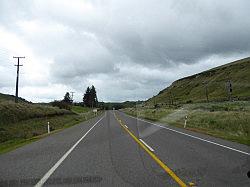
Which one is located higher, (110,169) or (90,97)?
(90,97)

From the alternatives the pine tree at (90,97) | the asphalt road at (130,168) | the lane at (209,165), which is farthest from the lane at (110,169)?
the pine tree at (90,97)

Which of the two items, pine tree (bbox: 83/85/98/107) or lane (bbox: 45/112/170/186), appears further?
pine tree (bbox: 83/85/98/107)

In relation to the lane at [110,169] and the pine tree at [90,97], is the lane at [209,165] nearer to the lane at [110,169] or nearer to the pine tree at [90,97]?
the lane at [110,169]

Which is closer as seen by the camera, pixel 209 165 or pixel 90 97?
pixel 209 165

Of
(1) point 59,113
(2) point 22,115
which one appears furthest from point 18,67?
(2) point 22,115

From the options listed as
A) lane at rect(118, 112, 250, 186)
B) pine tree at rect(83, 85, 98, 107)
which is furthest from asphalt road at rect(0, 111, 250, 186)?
pine tree at rect(83, 85, 98, 107)

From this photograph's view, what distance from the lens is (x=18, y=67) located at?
51375mm

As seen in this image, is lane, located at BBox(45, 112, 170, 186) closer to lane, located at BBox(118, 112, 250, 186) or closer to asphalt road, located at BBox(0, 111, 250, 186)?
asphalt road, located at BBox(0, 111, 250, 186)

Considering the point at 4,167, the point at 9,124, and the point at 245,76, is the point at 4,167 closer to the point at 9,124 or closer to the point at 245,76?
the point at 9,124

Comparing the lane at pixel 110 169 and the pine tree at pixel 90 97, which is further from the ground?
the pine tree at pixel 90 97

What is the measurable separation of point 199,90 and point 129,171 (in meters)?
173

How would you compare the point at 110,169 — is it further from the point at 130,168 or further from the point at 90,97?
the point at 90,97

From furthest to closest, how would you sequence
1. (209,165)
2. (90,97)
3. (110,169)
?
(90,97) → (209,165) → (110,169)

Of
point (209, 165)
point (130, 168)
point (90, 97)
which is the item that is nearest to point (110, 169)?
point (130, 168)
